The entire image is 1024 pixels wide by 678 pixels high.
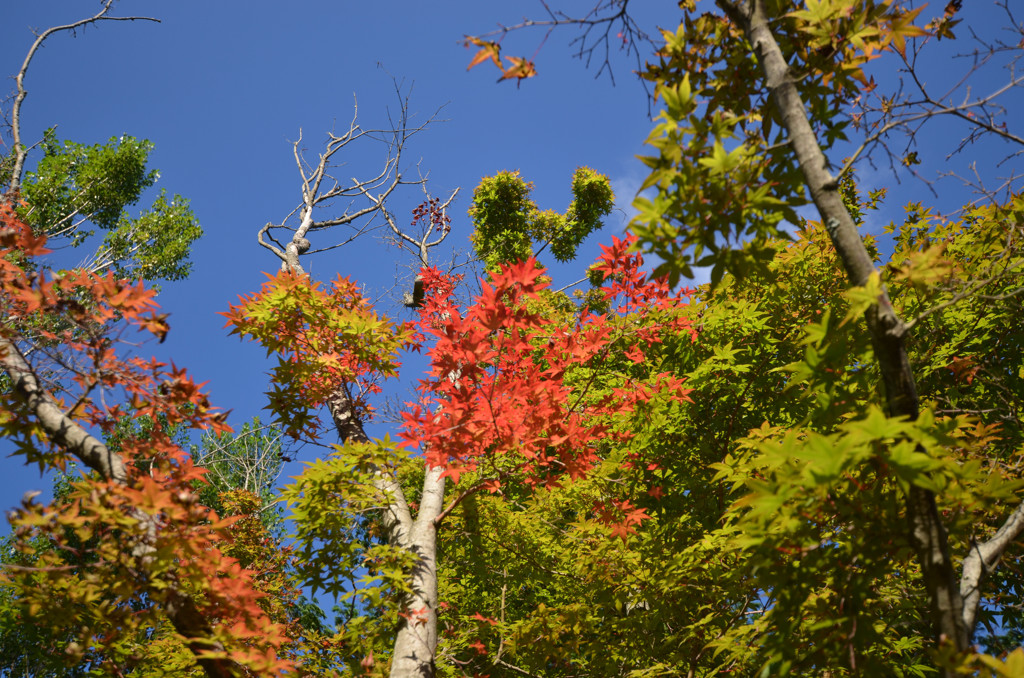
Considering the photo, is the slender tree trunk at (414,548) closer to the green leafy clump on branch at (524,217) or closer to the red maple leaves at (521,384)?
the red maple leaves at (521,384)

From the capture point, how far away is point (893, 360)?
2.21 meters

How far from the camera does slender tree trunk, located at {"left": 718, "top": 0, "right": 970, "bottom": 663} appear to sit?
7.02ft

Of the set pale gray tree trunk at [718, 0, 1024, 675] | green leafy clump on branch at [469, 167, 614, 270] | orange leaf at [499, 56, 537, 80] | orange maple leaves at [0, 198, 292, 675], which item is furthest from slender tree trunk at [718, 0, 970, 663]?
green leafy clump on branch at [469, 167, 614, 270]

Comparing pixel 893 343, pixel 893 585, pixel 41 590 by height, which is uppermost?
pixel 893 343

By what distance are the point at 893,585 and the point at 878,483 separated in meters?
2.37

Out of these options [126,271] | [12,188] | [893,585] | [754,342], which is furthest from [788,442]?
→ [126,271]

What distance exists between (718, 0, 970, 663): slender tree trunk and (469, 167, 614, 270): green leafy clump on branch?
10863mm

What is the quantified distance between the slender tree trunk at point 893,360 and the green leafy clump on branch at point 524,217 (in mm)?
10863

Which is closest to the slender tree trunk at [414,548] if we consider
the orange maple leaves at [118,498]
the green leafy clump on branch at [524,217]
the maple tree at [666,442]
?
the maple tree at [666,442]

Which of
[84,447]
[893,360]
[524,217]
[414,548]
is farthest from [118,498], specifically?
[524,217]

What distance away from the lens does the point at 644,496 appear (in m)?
7.41

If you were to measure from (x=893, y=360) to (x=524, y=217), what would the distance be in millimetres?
12394

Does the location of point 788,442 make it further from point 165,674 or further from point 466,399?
point 165,674

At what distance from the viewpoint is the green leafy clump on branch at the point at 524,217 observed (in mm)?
Answer: 13625
